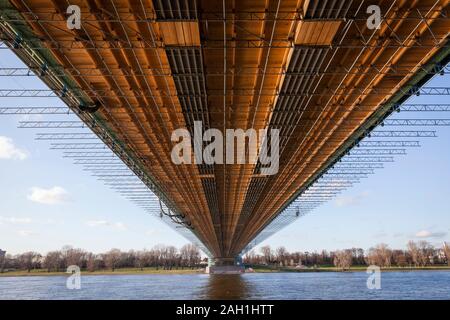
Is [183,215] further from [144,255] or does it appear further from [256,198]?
[144,255]

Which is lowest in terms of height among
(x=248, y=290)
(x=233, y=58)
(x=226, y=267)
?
(x=226, y=267)

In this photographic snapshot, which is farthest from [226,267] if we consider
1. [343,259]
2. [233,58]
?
[233,58]

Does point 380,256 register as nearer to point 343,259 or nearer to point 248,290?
point 343,259

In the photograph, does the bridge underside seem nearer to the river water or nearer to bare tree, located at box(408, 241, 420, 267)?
the river water

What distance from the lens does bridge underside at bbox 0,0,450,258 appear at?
15359 mm

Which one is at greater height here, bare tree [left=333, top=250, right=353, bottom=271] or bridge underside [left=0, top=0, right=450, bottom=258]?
bridge underside [left=0, top=0, right=450, bottom=258]

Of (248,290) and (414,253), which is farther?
(414,253)

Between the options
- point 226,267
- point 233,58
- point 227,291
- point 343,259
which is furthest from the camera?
point 343,259

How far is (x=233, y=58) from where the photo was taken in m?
18.9

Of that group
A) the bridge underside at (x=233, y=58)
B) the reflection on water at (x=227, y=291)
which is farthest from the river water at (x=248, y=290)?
the bridge underside at (x=233, y=58)

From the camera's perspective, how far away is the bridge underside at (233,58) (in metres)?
15.4

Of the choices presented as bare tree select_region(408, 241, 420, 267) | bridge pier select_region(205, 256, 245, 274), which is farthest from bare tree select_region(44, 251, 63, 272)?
bare tree select_region(408, 241, 420, 267)

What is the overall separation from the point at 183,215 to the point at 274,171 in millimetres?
30415

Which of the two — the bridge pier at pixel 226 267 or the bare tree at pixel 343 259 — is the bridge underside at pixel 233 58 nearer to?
the bridge pier at pixel 226 267
